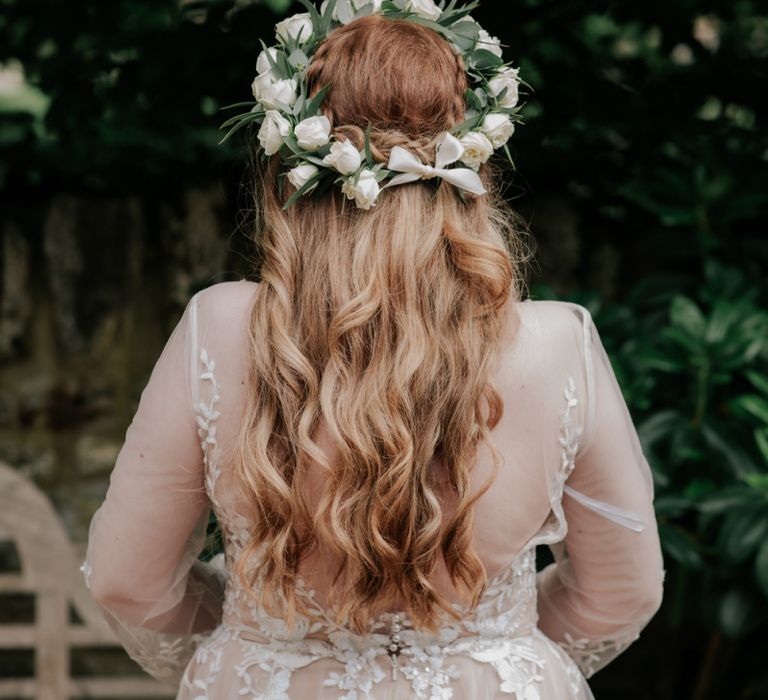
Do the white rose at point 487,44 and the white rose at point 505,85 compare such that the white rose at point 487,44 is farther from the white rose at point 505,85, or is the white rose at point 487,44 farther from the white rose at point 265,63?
the white rose at point 265,63

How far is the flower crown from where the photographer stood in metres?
1.24

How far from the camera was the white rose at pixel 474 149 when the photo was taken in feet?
4.22

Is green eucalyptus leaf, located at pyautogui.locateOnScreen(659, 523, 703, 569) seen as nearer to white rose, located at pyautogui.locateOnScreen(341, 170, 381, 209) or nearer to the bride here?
the bride

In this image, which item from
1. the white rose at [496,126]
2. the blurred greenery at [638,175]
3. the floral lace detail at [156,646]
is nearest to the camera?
the white rose at [496,126]

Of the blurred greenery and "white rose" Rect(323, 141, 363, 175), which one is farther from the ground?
"white rose" Rect(323, 141, 363, 175)

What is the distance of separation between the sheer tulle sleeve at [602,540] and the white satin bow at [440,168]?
0.81ft

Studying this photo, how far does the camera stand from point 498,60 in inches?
53.9

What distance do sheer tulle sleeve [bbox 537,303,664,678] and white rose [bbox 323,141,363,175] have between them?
0.38 m

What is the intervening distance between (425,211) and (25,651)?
194 centimetres

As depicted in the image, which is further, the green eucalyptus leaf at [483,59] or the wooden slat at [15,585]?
the wooden slat at [15,585]

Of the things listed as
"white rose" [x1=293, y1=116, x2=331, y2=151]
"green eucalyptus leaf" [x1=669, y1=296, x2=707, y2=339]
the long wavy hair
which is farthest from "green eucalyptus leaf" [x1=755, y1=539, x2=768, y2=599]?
"white rose" [x1=293, y1=116, x2=331, y2=151]

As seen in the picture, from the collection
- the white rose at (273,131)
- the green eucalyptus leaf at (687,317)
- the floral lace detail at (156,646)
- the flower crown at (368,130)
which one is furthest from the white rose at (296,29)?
the green eucalyptus leaf at (687,317)

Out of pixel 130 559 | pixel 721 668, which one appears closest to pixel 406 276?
pixel 130 559

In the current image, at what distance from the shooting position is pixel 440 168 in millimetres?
1256
